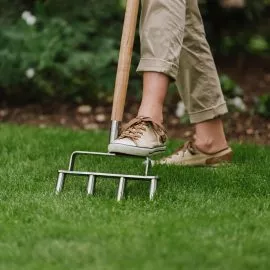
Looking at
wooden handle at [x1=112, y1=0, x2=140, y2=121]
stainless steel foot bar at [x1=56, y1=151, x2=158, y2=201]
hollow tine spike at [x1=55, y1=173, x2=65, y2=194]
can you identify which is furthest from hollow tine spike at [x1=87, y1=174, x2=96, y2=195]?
wooden handle at [x1=112, y1=0, x2=140, y2=121]

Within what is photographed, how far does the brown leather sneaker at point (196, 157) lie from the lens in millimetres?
3779

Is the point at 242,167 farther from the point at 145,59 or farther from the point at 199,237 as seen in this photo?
the point at 199,237

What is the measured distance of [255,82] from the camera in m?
6.55

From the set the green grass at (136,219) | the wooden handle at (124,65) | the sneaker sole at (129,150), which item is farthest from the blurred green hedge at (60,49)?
the sneaker sole at (129,150)

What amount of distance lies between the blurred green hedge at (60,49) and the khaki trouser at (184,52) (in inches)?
89.7

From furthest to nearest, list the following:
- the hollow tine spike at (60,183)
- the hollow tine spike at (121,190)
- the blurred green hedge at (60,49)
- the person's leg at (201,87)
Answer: the blurred green hedge at (60,49), the person's leg at (201,87), the hollow tine spike at (60,183), the hollow tine spike at (121,190)

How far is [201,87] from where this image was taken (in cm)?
374

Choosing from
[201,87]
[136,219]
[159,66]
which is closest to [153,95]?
[159,66]

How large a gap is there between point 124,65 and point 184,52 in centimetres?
65

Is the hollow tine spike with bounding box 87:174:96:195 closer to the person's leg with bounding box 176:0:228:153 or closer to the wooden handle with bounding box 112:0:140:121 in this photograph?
the wooden handle with bounding box 112:0:140:121

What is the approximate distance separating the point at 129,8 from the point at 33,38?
293 centimetres

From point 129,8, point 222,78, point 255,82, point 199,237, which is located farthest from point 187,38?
point 255,82

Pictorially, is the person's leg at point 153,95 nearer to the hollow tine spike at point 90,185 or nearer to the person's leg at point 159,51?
the person's leg at point 159,51

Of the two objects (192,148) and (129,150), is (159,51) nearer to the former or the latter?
(129,150)
